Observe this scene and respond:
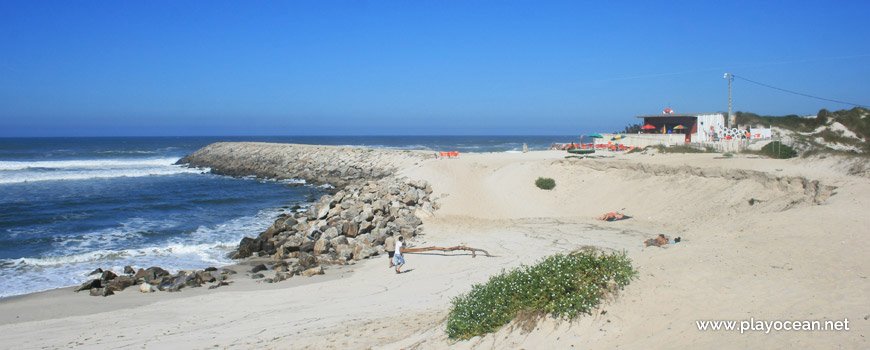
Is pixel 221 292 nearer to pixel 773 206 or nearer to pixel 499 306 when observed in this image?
pixel 499 306

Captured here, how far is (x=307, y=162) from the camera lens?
1806 inches

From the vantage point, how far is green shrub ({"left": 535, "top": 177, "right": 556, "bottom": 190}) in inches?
869

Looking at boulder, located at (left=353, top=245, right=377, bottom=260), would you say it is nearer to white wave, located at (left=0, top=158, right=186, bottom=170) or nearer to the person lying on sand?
the person lying on sand

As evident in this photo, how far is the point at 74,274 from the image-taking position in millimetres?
14250

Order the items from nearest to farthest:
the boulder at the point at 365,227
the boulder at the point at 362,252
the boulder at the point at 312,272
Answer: the boulder at the point at 312,272 < the boulder at the point at 362,252 < the boulder at the point at 365,227

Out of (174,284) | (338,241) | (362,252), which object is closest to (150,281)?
(174,284)

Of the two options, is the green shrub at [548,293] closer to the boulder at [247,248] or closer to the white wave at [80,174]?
the boulder at [247,248]

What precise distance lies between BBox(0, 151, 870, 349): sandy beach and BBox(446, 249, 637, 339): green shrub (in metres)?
0.16

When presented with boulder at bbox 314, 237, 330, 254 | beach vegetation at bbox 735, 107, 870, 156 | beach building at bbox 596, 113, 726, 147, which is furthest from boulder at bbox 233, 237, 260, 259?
beach vegetation at bbox 735, 107, 870, 156

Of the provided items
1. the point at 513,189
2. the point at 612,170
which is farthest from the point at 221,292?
the point at 612,170

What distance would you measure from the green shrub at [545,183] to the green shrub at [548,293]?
1519 centimetres

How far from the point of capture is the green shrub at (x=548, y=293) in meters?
6.26

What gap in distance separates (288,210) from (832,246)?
21.7m

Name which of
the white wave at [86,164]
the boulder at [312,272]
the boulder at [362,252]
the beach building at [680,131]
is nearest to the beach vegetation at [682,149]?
the beach building at [680,131]
